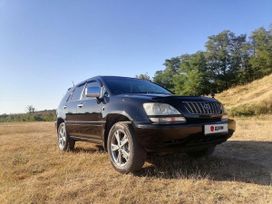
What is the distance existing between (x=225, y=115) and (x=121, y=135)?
68.2 inches

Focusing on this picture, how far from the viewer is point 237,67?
230 ft

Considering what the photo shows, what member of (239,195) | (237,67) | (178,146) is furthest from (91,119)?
(237,67)

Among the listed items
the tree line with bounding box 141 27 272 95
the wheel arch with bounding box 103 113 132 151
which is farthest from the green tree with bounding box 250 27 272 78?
the wheel arch with bounding box 103 113 132 151

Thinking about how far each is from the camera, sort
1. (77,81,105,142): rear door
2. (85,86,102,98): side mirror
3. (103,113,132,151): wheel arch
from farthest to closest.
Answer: (77,81,105,142): rear door, (85,86,102,98): side mirror, (103,113,132,151): wheel arch

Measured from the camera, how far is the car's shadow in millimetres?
4477

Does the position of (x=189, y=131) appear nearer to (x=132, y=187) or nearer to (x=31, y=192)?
(x=132, y=187)

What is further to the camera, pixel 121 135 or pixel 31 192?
pixel 121 135

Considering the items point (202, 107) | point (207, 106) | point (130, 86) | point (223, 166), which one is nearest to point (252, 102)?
point (130, 86)

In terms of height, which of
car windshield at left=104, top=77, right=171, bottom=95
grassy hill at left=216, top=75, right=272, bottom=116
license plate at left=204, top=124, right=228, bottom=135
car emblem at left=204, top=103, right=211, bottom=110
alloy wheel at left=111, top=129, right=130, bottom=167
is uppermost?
grassy hill at left=216, top=75, right=272, bottom=116

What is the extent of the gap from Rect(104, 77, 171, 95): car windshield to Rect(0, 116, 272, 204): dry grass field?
4.25 feet

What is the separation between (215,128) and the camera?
15.4 ft

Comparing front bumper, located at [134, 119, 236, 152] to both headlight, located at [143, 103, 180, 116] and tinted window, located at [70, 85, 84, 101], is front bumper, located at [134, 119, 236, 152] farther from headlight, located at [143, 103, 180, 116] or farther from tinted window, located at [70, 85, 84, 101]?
tinted window, located at [70, 85, 84, 101]

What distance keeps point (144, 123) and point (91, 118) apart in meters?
1.75

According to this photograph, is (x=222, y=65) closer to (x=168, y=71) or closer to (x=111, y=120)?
(x=168, y=71)
